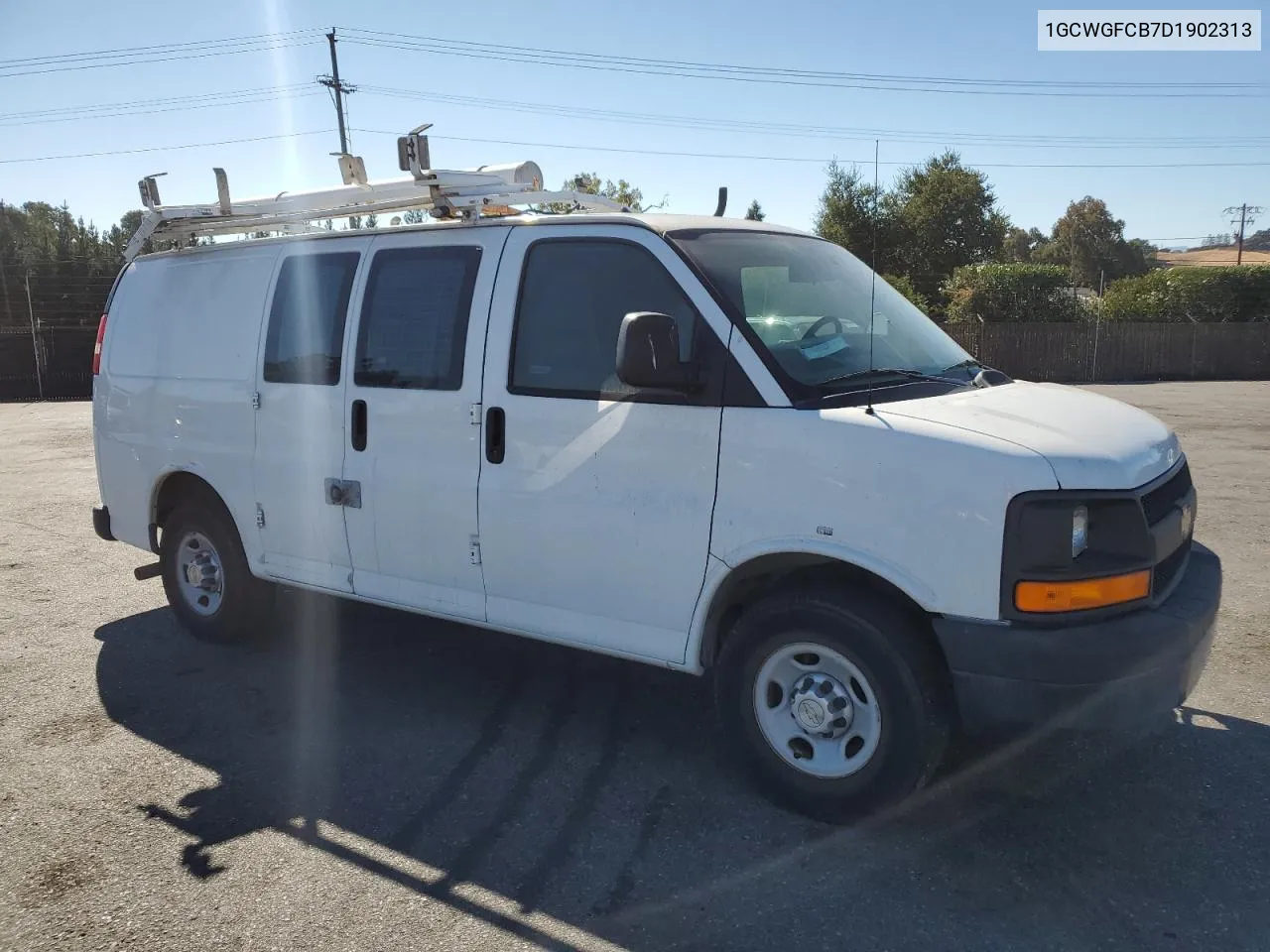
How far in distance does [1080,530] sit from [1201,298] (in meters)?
33.5

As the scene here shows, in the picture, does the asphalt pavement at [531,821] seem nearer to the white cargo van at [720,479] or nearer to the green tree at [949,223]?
the white cargo van at [720,479]

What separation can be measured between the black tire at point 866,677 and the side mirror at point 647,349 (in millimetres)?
918

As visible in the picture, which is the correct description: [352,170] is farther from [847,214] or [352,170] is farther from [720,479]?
[847,214]

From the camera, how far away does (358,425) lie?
4.80m

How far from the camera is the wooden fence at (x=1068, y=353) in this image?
27.5 m

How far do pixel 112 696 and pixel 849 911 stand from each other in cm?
384

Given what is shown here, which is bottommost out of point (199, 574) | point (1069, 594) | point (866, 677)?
point (199, 574)

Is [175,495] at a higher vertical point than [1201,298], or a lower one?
lower

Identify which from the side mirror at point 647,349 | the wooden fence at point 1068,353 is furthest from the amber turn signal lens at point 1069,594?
the wooden fence at point 1068,353

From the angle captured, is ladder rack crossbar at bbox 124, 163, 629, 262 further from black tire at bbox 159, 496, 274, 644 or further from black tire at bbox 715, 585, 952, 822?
black tire at bbox 715, 585, 952, 822

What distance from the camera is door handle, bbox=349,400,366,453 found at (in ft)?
15.7

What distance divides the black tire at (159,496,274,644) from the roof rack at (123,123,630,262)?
160 cm

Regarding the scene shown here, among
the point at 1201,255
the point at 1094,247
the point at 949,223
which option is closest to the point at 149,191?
the point at 949,223

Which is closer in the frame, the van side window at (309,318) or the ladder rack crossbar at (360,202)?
the ladder rack crossbar at (360,202)
